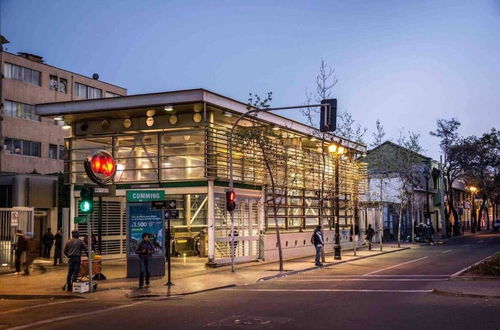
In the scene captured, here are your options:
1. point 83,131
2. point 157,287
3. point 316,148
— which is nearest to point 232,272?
point 157,287

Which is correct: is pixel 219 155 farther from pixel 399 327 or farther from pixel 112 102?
pixel 399 327

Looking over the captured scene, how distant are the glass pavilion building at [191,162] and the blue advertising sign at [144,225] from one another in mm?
4165

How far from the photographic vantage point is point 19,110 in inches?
2008

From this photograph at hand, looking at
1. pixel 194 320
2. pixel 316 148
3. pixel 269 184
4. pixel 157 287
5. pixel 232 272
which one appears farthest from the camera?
pixel 316 148

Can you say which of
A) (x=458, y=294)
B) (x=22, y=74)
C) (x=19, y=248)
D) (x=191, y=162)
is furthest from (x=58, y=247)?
(x=22, y=74)

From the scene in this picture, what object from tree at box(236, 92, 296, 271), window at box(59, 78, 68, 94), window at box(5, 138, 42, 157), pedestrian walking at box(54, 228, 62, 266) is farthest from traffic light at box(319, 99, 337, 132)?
window at box(59, 78, 68, 94)

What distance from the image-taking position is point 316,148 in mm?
40625

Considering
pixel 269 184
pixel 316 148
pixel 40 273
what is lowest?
pixel 40 273

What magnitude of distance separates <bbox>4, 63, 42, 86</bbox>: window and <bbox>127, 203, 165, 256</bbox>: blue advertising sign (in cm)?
3271

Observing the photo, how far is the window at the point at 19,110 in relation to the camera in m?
50.0

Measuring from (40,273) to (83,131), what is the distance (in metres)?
8.45

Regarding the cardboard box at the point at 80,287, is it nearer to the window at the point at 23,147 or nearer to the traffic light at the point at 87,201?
the traffic light at the point at 87,201

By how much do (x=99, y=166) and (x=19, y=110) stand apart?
115 feet

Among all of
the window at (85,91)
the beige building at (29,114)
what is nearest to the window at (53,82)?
the beige building at (29,114)
